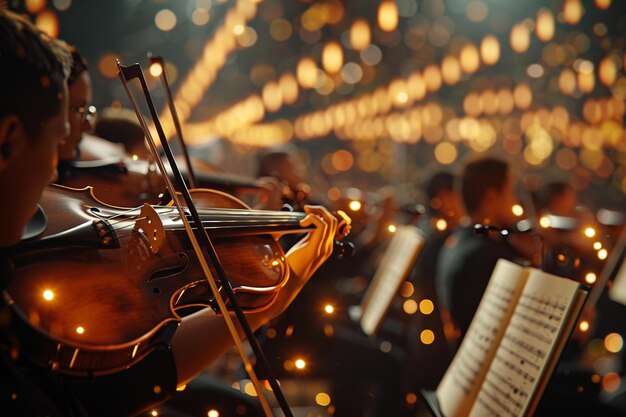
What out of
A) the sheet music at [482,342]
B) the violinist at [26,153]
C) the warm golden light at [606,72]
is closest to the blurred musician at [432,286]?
the sheet music at [482,342]

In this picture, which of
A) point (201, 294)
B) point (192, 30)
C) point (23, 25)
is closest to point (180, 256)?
point (201, 294)

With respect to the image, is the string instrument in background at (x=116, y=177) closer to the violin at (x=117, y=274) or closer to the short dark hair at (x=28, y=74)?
the violin at (x=117, y=274)

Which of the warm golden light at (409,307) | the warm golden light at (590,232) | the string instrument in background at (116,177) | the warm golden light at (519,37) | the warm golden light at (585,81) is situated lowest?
the warm golden light at (409,307)

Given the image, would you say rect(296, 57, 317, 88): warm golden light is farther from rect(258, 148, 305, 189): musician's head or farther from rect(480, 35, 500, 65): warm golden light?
rect(258, 148, 305, 189): musician's head

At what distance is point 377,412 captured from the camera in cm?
211

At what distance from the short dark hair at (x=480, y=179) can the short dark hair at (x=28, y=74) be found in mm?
2504

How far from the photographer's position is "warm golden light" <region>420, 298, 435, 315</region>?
3.30 m

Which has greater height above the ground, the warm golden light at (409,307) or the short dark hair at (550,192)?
the short dark hair at (550,192)

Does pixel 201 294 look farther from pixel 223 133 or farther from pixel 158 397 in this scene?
pixel 223 133

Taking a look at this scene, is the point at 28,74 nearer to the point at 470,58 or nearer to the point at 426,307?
the point at 426,307

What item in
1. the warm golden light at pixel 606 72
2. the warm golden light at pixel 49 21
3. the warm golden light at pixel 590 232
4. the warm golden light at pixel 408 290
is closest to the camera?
the warm golden light at pixel 590 232

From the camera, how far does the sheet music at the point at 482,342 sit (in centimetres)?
139

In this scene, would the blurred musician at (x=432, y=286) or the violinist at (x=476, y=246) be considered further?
the blurred musician at (x=432, y=286)

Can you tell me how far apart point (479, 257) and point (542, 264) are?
1.03 m
